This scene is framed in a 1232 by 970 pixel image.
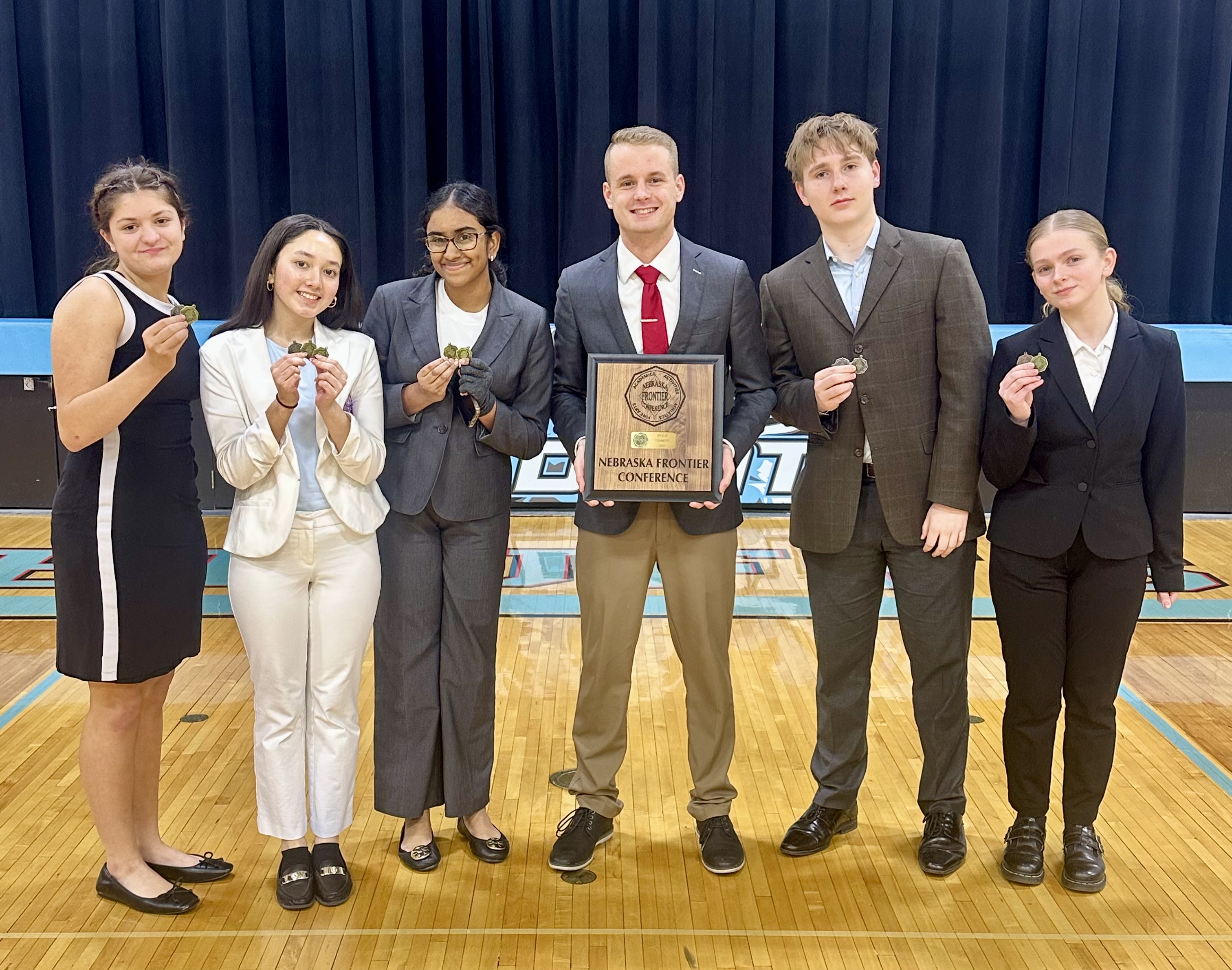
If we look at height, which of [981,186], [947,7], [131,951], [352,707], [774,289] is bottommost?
[131,951]

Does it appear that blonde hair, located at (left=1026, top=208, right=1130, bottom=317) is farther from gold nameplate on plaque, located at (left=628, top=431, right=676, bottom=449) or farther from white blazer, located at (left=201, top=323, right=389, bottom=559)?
white blazer, located at (left=201, top=323, right=389, bottom=559)

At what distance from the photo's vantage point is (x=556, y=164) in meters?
7.06

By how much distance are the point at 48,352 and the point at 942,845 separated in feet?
18.0

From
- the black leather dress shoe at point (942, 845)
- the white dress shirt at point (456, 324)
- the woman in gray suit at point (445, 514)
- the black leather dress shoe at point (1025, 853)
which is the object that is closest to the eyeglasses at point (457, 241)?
the woman in gray suit at point (445, 514)

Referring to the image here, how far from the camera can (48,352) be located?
6.11 meters

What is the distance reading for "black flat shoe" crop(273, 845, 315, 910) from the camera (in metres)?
2.45

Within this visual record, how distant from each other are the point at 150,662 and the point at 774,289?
165 centimetres

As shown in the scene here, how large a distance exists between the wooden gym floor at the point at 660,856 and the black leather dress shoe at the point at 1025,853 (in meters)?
0.04

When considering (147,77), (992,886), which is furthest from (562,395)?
(147,77)

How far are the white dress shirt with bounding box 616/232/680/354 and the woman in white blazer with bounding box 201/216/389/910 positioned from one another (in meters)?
0.60

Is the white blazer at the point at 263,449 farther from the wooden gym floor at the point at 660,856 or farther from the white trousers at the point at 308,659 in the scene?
the wooden gym floor at the point at 660,856

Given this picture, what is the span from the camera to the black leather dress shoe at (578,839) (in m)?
2.62

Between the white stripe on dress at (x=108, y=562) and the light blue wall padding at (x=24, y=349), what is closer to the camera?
the white stripe on dress at (x=108, y=562)

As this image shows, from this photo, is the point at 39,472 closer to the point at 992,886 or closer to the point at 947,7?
the point at 992,886
